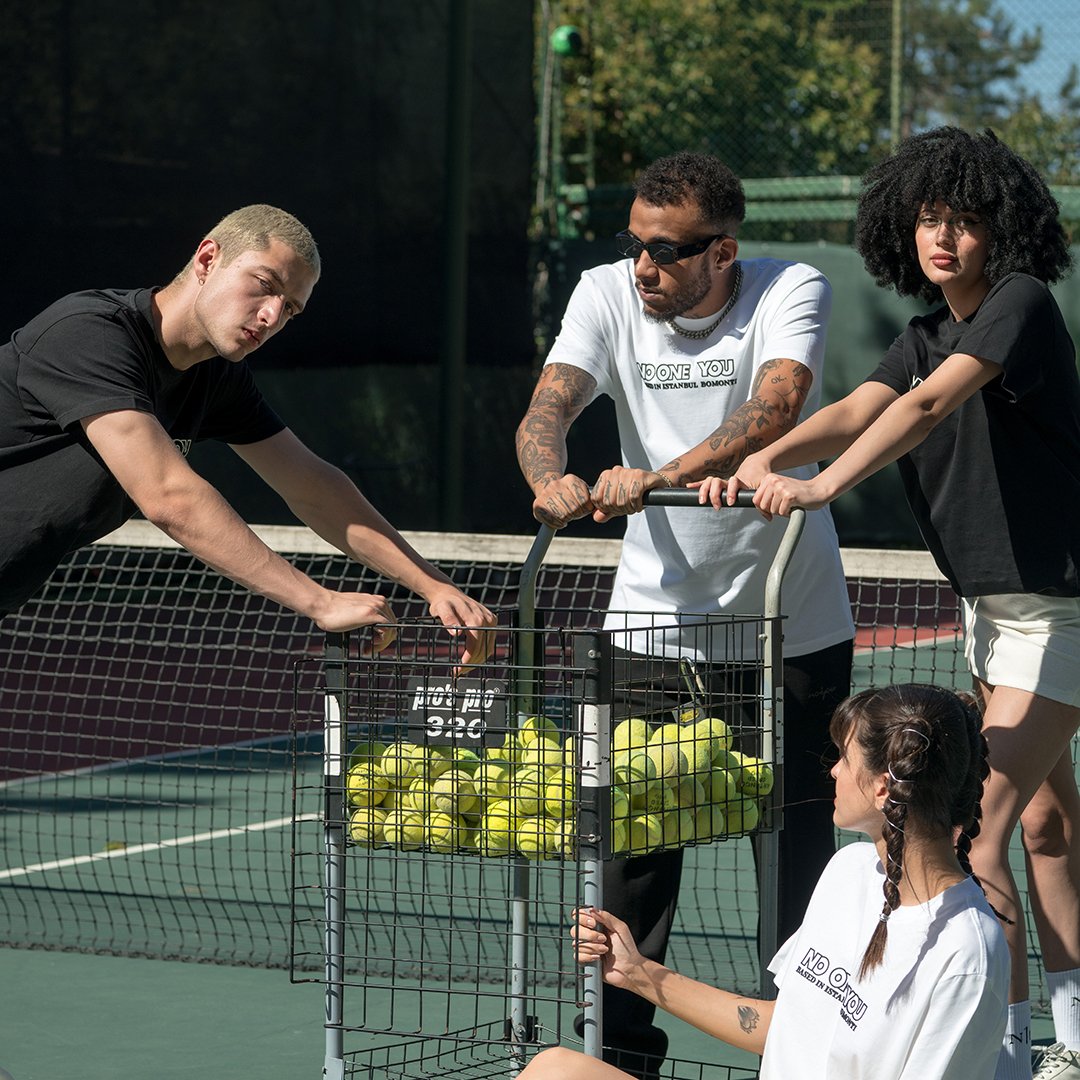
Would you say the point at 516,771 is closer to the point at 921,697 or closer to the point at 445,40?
the point at 921,697

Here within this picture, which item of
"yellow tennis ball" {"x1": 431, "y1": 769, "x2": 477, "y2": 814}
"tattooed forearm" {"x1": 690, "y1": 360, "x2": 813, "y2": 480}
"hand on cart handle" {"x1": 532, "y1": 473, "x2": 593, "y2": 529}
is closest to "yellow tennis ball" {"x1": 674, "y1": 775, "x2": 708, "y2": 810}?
"yellow tennis ball" {"x1": 431, "y1": 769, "x2": 477, "y2": 814}

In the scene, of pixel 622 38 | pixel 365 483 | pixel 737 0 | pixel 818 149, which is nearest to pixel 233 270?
pixel 365 483

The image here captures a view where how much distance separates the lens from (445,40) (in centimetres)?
1539

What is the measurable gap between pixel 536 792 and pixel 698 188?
4.62 ft

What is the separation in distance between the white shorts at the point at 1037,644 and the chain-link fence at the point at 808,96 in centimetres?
1190

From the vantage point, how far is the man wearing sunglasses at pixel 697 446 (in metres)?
3.54

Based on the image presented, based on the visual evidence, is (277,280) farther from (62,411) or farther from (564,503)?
(564,503)

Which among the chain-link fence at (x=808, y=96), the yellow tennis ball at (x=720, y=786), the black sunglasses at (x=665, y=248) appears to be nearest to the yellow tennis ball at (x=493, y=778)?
the yellow tennis ball at (x=720, y=786)

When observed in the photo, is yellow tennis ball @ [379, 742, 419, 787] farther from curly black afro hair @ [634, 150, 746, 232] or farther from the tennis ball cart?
curly black afro hair @ [634, 150, 746, 232]

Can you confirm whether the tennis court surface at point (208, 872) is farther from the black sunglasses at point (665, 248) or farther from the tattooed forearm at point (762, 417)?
the black sunglasses at point (665, 248)

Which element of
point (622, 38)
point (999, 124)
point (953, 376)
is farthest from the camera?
point (622, 38)

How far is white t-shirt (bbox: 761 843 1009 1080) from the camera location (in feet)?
7.63

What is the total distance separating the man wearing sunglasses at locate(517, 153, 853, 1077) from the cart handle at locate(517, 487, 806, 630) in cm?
29

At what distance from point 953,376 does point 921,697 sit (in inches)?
31.9
